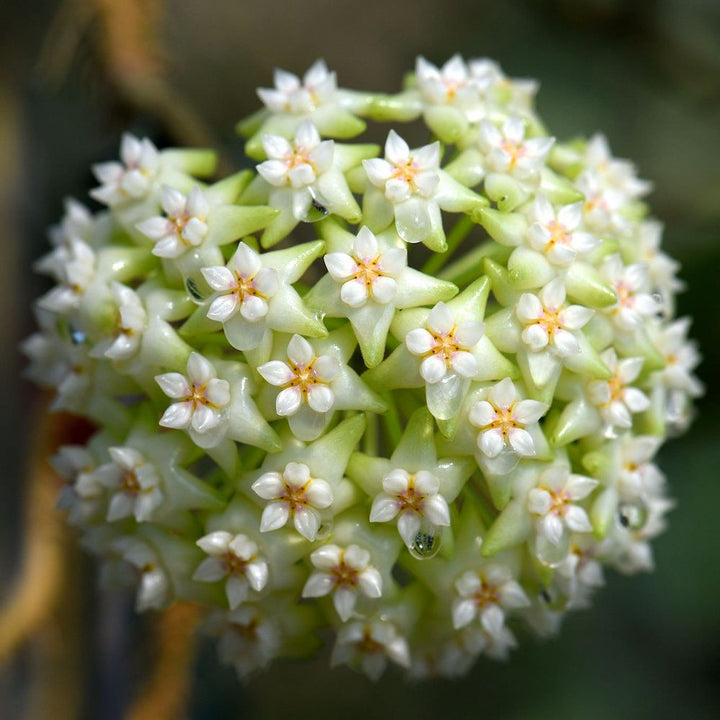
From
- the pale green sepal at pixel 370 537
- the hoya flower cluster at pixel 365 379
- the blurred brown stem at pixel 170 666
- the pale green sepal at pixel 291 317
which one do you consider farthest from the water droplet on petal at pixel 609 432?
the blurred brown stem at pixel 170 666

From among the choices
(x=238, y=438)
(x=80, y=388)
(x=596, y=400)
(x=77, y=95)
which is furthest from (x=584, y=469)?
(x=77, y=95)

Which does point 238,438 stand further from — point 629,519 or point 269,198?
point 629,519

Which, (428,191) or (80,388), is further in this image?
(80,388)

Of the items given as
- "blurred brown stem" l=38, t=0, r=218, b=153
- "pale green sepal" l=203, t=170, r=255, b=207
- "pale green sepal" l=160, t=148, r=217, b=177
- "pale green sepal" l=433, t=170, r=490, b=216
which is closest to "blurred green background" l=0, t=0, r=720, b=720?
"blurred brown stem" l=38, t=0, r=218, b=153

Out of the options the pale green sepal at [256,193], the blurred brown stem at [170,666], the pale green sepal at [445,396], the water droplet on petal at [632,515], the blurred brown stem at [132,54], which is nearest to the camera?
the pale green sepal at [445,396]

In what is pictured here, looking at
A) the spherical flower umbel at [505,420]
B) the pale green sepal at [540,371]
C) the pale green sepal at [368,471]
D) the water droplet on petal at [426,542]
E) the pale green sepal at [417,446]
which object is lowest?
the water droplet on petal at [426,542]

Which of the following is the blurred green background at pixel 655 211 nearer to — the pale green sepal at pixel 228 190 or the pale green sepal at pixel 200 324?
the pale green sepal at pixel 228 190
